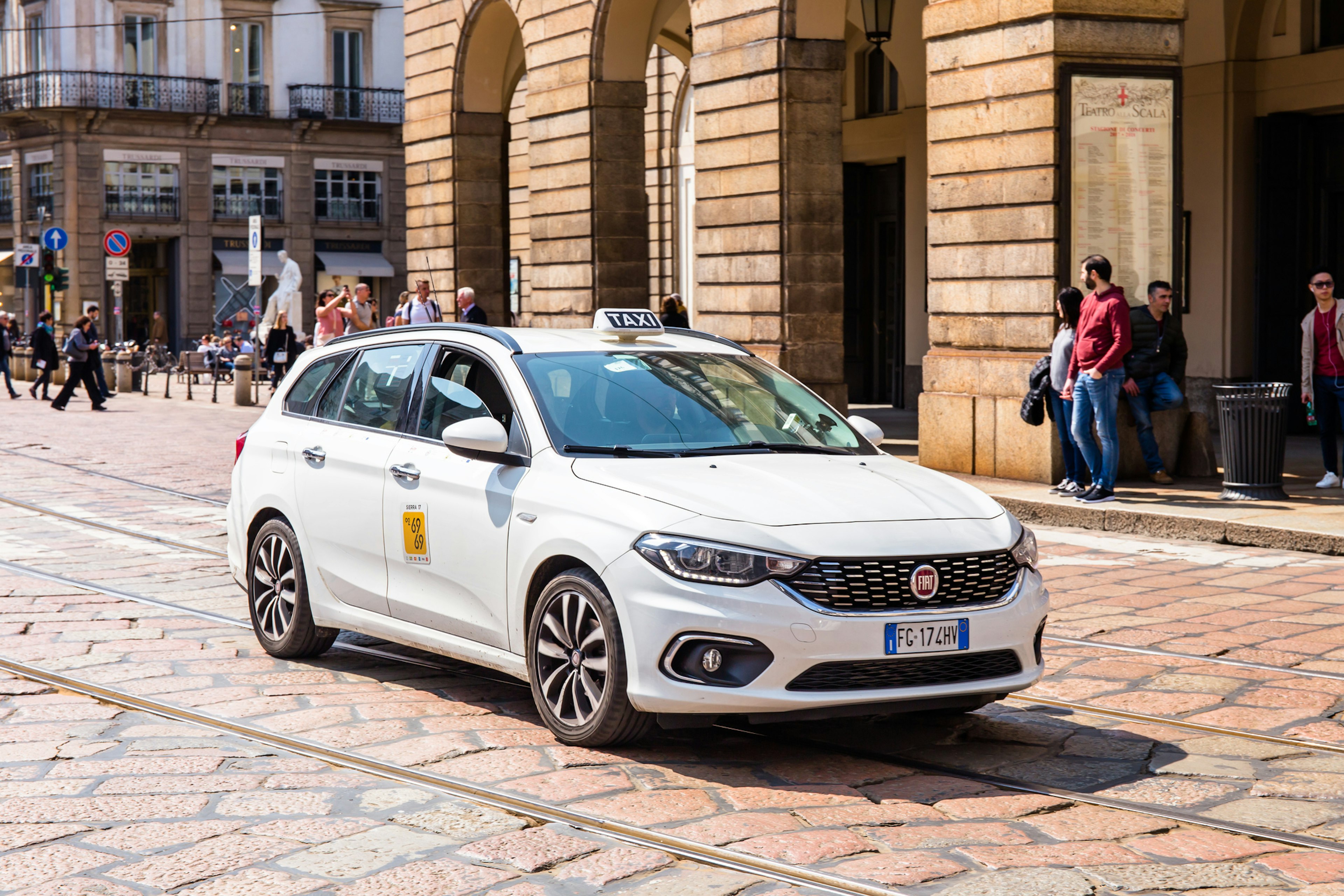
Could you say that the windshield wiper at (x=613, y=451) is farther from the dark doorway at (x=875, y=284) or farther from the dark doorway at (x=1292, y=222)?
the dark doorway at (x=875, y=284)

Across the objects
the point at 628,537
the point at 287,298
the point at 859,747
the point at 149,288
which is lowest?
the point at 859,747

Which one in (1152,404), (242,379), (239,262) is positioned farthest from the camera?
(239,262)

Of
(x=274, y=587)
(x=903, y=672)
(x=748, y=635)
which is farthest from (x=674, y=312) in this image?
A: (x=748, y=635)

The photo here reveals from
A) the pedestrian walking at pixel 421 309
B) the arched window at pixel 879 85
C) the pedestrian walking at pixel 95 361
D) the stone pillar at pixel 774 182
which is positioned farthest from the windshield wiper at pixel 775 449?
the pedestrian walking at pixel 95 361

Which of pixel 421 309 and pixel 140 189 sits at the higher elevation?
pixel 140 189

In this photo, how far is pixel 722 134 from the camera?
18.6 meters

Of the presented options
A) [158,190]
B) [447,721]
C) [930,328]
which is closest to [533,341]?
[447,721]

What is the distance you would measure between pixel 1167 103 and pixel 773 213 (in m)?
5.09

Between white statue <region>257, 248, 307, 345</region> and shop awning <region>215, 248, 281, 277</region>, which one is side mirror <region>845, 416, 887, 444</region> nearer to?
white statue <region>257, 248, 307, 345</region>

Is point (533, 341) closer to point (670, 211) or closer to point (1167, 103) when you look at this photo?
point (1167, 103)

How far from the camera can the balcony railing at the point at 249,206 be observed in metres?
53.1

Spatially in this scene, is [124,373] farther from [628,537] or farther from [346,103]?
[628,537]

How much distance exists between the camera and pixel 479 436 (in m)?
6.17

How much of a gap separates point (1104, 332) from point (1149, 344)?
97 centimetres
